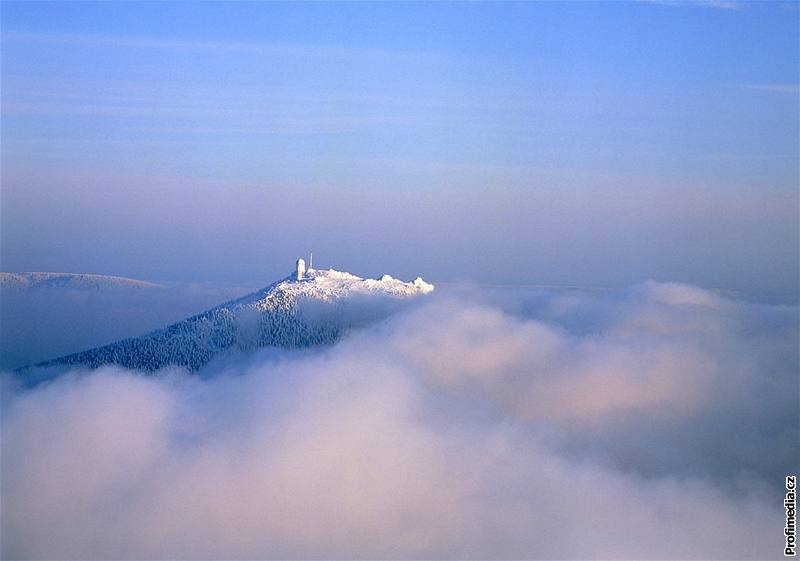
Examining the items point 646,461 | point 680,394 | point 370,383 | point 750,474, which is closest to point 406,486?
point 370,383

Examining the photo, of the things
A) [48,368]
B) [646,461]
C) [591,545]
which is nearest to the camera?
[591,545]

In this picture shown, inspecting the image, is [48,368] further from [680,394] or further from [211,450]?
[680,394]

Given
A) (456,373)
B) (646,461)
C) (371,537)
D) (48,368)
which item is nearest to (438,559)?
(371,537)

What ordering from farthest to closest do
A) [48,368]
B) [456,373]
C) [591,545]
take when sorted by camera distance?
[456,373] → [48,368] → [591,545]

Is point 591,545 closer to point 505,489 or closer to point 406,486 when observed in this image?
point 505,489

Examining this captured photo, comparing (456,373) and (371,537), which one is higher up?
(456,373)

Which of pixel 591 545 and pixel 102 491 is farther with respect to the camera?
pixel 102 491

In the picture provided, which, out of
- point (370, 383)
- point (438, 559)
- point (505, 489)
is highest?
point (370, 383)
